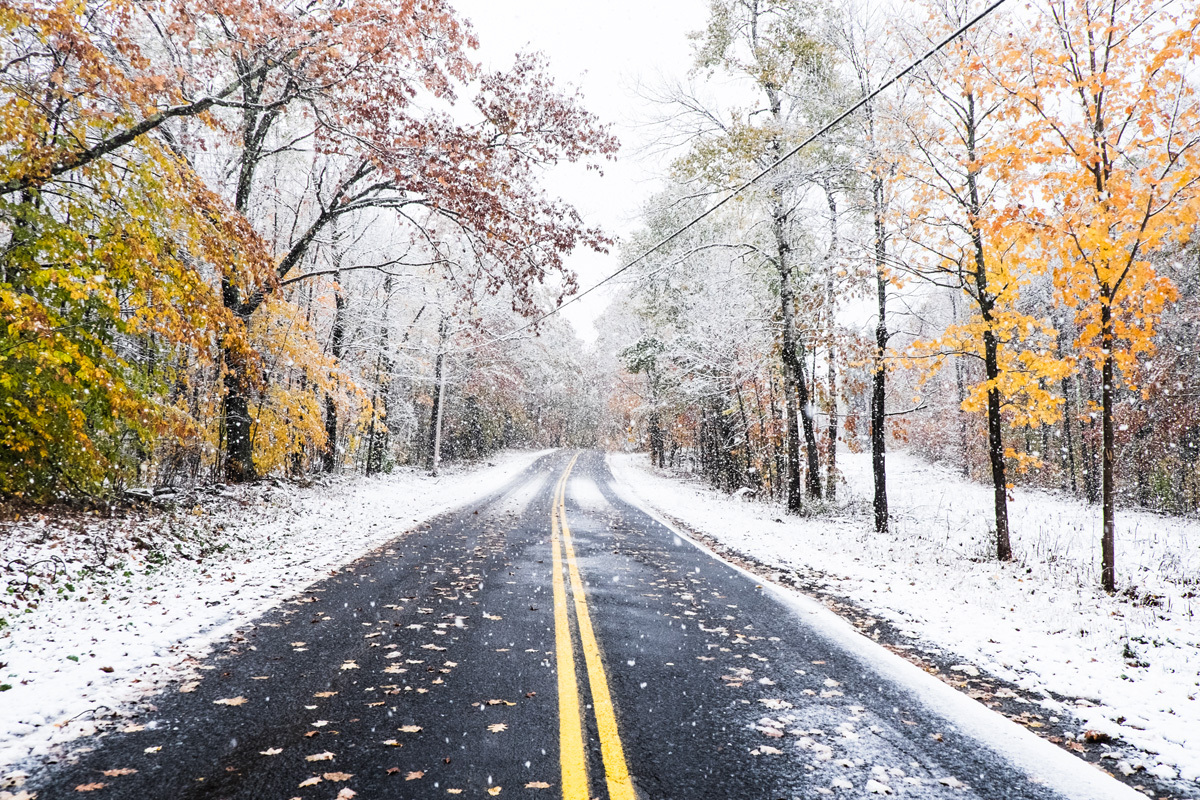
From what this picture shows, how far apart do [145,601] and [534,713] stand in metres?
4.90

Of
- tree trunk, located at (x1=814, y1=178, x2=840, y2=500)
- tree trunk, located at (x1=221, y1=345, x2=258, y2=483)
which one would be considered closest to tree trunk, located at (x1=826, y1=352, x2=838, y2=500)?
tree trunk, located at (x1=814, y1=178, x2=840, y2=500)

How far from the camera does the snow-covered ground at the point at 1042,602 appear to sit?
4.04 meters

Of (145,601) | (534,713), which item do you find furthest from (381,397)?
(534,713)

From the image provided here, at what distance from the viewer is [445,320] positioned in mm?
23594

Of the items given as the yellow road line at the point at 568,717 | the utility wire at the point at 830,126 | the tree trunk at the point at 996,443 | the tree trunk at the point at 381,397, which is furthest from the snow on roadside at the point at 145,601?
the tree trunk at the point at 996,443

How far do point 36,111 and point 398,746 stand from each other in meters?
7.78

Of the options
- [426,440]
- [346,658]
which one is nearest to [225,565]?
[346,658]

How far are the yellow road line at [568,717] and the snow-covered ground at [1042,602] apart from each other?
326 cm

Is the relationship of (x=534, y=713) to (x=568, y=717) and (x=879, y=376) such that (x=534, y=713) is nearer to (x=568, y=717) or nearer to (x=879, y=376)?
(x=568, y=717)

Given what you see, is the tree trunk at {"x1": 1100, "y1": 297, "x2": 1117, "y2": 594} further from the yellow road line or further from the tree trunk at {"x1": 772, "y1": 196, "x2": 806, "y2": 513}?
the tree trunk at {"x1": 772, "y1": 196, "x2": 806, "y2": 513}

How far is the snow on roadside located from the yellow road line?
276 centimetres

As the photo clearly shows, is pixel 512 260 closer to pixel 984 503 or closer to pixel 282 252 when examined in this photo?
pixel 282 252

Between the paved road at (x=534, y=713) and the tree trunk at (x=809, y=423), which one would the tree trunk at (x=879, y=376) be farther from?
the paved road at (x=534, y=713)

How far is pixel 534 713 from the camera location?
351 cm
